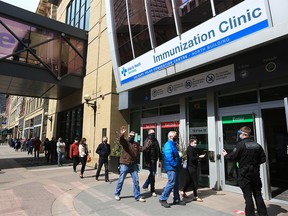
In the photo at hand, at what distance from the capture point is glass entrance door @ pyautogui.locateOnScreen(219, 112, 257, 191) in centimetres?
687

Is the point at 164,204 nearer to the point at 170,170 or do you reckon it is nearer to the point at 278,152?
the point at 170,170

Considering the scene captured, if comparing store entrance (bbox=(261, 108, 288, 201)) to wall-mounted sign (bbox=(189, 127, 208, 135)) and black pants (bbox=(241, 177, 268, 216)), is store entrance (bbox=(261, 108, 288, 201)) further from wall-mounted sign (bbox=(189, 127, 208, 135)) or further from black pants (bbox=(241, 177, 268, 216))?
black pants (bbox=(241, 177, 268, 216))

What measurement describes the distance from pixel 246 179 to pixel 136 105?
709 cm

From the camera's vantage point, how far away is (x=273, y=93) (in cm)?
621

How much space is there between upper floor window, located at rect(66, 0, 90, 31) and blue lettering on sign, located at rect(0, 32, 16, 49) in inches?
192

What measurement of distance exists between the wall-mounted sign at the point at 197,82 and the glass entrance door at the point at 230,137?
115cm

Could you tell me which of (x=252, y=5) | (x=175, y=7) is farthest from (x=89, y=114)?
(x=252, y=5)

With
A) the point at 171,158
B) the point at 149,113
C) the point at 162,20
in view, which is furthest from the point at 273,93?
the point at 149,113

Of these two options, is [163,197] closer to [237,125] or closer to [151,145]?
[151,145]

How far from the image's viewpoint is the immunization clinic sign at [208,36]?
5.74 meters

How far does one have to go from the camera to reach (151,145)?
21.4ft

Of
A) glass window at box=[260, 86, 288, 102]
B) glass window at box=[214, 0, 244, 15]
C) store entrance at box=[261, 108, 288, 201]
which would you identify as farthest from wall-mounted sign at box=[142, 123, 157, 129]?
glass window at box=[214, 0, 244, 15]

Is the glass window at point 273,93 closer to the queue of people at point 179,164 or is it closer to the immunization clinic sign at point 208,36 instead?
the immunization clinic sign at point 208,36

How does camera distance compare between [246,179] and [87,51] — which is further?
[87,51]
